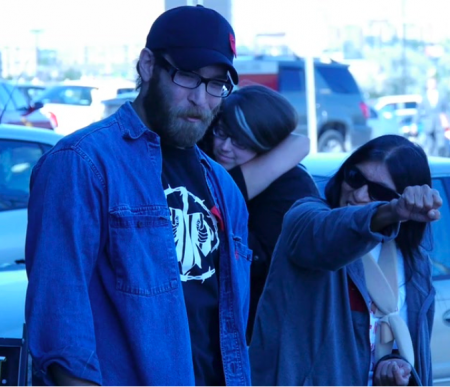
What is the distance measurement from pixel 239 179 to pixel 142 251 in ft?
5.60

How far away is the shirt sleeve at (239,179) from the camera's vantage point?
3.70 metres

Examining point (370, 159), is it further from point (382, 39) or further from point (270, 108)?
point (382, 39)

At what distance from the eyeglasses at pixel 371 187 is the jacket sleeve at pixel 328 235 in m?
0.12

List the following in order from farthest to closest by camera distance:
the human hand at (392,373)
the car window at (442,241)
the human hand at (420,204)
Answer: the car window at (442,241), the human hand at (392,373), the human hand at (420,204)

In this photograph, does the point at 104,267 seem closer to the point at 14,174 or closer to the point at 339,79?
the point at 14,174

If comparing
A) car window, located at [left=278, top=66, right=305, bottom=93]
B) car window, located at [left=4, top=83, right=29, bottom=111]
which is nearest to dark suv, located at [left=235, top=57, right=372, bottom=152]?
car window, located at [left=278, top=66, right=305, bottom=93]

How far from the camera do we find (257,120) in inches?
150

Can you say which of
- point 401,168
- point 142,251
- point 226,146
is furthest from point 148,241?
point 226,146

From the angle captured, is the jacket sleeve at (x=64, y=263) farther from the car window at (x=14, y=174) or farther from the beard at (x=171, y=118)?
the car window at (x=14, y=174)

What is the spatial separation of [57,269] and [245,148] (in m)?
1.95

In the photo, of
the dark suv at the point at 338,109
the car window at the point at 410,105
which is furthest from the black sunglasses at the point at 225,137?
the car window at the point at 410,105

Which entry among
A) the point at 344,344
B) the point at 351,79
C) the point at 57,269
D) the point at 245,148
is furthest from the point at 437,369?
the point at 351,79

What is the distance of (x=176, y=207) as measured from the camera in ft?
7.27

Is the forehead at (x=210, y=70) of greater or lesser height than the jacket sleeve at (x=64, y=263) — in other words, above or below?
above
